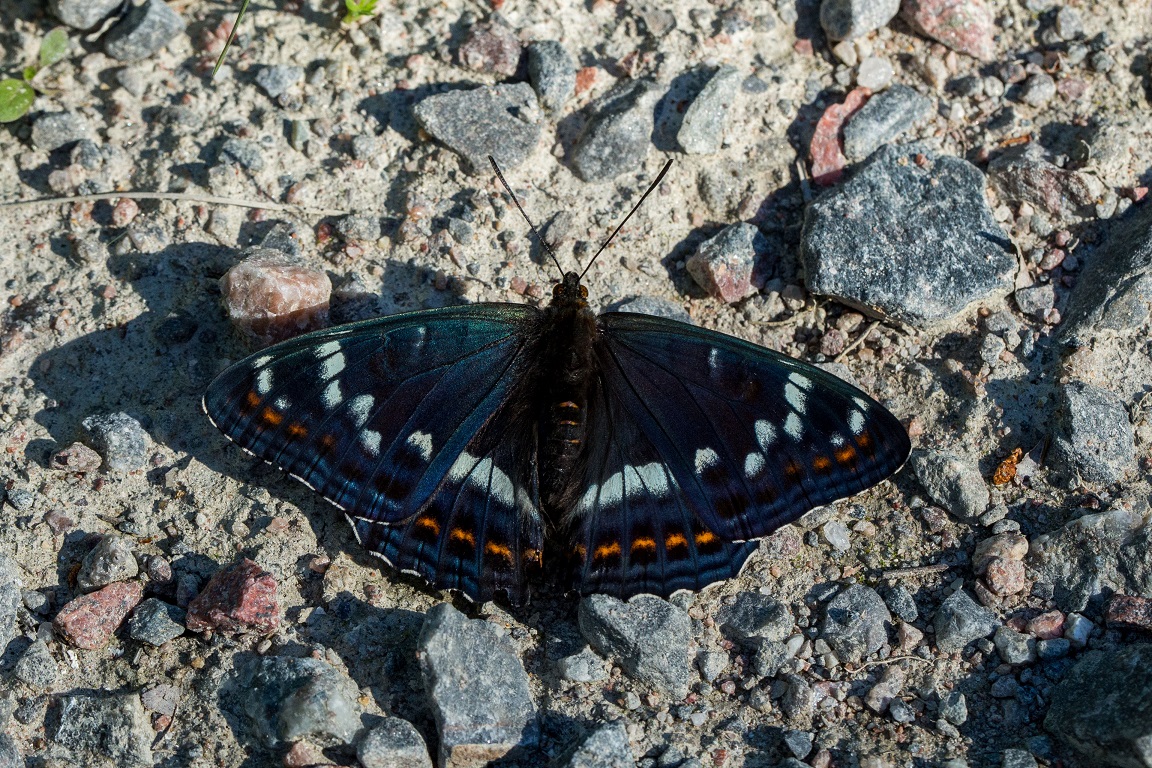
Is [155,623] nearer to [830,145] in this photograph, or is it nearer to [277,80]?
[277,80]

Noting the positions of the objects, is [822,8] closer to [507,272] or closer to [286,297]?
[507,272]

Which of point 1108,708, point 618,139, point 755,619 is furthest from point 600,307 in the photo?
point 1108,708

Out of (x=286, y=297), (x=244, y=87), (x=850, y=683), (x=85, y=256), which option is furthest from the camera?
(x=244, y=87)

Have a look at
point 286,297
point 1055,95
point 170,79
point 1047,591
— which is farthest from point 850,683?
point 170,79

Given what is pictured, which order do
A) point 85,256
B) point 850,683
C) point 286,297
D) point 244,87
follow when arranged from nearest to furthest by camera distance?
1. point 850,683
2. point 286,297
3. point 85,256
4. point 244,87

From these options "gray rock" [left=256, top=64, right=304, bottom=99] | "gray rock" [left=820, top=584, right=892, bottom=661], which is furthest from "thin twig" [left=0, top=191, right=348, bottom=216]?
"gray rock" [left=820, top=584, right=892, bottom=661]
